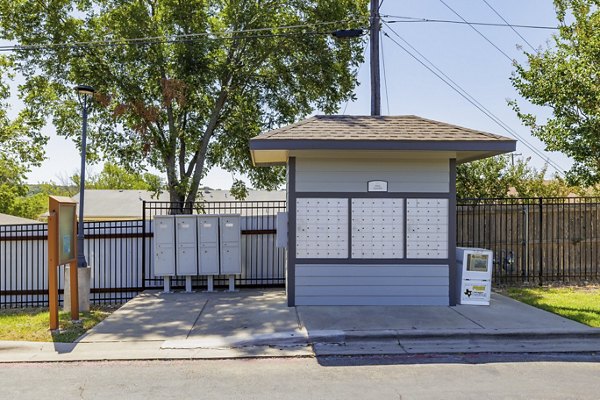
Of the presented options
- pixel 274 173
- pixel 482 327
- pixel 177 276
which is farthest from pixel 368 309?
pixel 274 173

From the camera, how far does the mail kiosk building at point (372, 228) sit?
30.2 ft

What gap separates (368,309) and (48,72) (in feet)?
42.8

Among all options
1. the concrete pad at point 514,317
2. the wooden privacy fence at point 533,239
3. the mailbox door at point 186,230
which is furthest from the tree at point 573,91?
the mailbox door at point 186,230

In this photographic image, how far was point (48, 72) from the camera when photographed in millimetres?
16047

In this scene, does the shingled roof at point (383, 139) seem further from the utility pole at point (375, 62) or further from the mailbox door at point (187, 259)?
the mailbox door at point (187, 259)

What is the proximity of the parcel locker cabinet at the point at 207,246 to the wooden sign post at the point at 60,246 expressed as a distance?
3.01m

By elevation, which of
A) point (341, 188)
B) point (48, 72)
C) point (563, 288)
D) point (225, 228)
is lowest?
point (563, 288)

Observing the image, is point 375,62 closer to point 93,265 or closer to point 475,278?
point 475,278

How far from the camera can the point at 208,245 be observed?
11227mm

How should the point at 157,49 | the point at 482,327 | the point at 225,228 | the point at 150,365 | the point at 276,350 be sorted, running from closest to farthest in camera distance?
the point at 150,365, the point at 276,350, the point at 482,327, the point at 225,228, the point at 157,49

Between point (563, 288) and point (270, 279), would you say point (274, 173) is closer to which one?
point (270, 279)

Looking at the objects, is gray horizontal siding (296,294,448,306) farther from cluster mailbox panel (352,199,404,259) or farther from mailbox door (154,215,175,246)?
mailbox door (154,215,175,246)

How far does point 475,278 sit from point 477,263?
279 millimetres

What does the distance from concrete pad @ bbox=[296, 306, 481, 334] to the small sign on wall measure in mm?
2098
